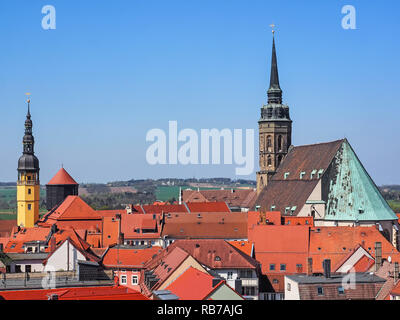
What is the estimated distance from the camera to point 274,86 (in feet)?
335

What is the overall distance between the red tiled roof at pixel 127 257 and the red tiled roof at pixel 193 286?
59.4 feet

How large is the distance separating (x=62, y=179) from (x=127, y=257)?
5655cm

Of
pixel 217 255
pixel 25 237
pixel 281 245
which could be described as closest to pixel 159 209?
pixel 25 237

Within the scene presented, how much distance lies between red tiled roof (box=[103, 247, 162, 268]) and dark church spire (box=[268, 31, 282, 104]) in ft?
156

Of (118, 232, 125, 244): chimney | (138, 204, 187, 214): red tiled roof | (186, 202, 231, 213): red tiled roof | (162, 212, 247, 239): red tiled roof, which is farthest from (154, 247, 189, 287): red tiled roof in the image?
(186, 202, 231, 213): red tiled roof

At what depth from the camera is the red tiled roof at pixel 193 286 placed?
110 ft

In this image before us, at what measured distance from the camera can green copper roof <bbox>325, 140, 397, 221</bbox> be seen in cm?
7456

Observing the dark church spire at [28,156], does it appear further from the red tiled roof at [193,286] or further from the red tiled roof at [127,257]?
the red tiled roof at [193,286]

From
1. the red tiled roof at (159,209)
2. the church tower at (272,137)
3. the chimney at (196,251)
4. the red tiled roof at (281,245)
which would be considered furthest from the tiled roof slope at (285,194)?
the chimney at (196,251)

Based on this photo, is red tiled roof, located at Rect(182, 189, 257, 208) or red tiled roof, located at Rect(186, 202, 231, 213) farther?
red tiled roof, located at Rect(182, 189, 257, 208)

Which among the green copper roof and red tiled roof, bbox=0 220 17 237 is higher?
the green copper roof

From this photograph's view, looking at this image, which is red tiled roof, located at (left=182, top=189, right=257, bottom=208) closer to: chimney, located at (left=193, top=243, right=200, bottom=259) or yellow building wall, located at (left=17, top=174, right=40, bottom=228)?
yellow building wall, located at (left=17, top=174, right=40, bottom=228)
